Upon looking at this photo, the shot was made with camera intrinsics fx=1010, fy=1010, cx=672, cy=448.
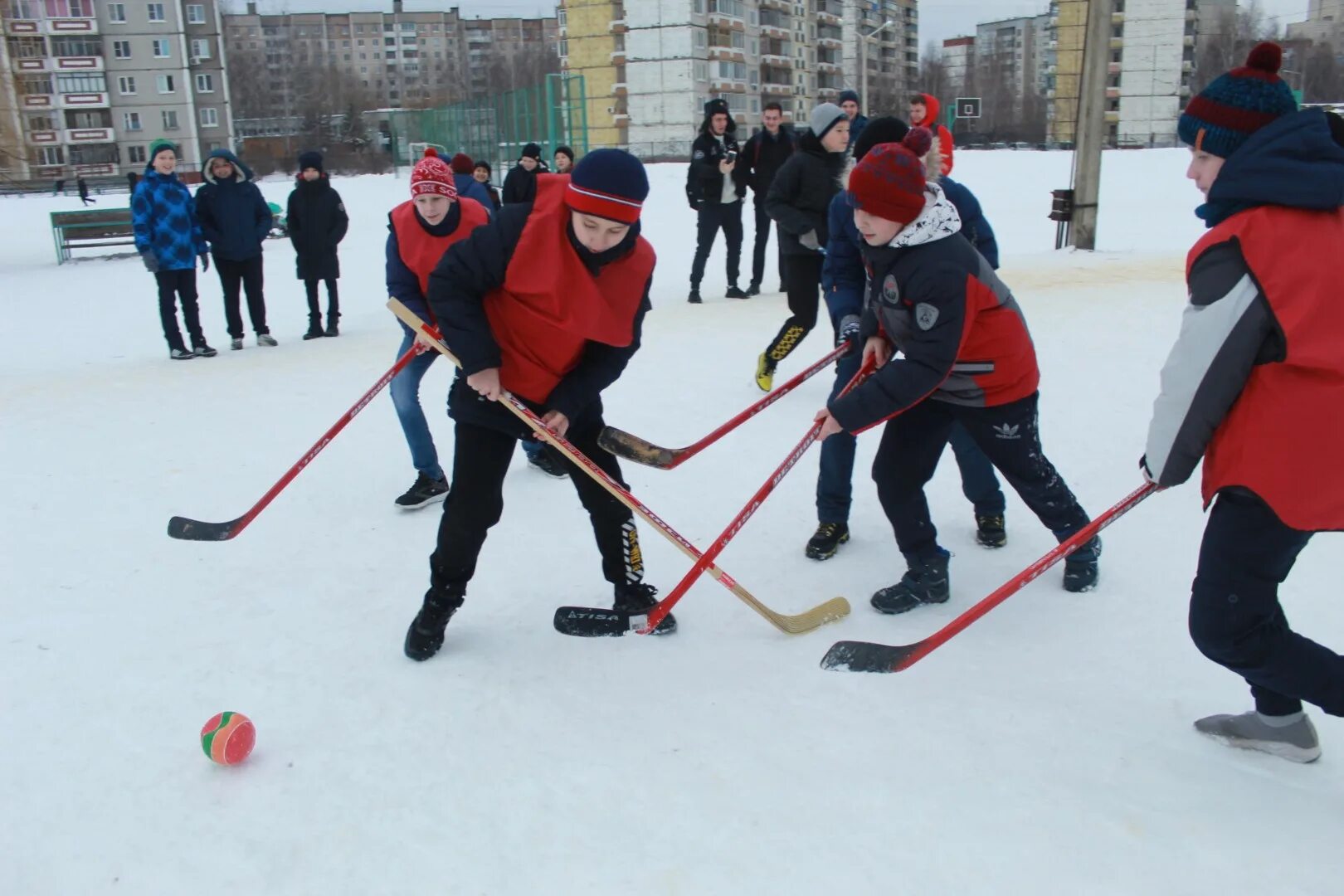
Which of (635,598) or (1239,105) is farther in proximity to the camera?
(635,598)

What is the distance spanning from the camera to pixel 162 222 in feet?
26.3

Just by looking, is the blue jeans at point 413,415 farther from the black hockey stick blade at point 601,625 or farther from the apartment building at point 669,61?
the apartment building at point 669,61

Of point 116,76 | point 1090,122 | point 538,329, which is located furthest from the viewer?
point 116,76

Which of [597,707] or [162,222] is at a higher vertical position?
[162,222]

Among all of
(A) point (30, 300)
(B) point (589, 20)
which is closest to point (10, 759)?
(A) point (30, 300)

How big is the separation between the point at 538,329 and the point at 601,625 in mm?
1033

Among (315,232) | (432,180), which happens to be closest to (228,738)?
(432,180)

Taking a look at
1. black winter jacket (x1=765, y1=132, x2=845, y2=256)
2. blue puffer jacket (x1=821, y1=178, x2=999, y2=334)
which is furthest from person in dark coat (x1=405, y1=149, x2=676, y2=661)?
black winter jacket (x1=765, y1=132, x2=845, y2=256)

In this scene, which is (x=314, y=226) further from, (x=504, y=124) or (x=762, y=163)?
(x=504, y=124)

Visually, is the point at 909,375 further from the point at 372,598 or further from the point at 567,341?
the point at 372,598

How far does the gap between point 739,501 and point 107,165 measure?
203 ft

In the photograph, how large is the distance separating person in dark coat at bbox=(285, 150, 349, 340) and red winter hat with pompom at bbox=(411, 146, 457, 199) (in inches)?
188

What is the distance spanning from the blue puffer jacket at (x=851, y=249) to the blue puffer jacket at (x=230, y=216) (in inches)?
231

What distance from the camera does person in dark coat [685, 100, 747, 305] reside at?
32.7ft
